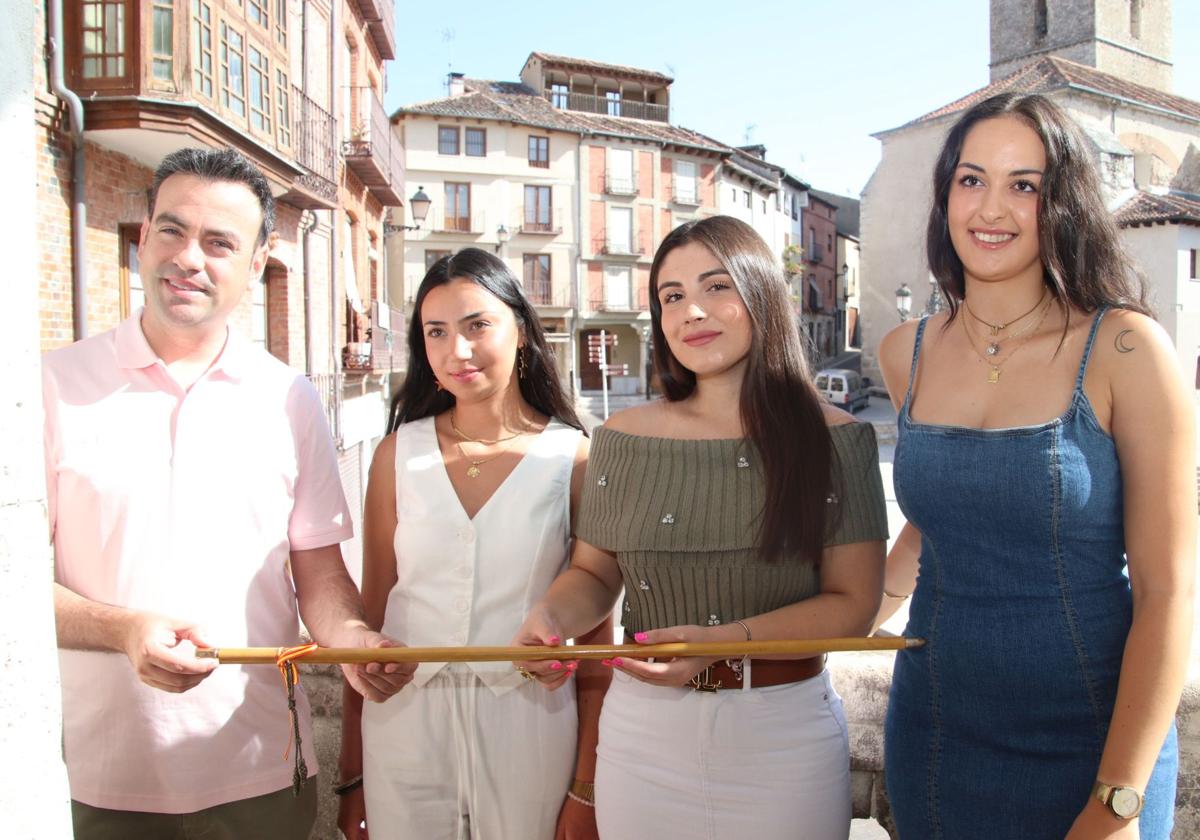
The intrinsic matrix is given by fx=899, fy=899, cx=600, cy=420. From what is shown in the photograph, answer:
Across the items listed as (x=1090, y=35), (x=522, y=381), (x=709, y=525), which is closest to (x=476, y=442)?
(x=522, y=381)

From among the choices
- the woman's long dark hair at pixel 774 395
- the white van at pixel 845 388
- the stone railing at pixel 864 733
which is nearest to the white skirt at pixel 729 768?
the woman's long dark hair at pixel 774 395

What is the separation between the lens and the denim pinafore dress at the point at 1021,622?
1607 millimetres

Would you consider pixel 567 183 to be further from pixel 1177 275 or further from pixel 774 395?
pixel 774 395

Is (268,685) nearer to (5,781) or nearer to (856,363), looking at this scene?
(5,781)

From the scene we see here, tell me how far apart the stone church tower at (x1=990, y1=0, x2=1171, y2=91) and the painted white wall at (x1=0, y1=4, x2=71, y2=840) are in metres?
40.1

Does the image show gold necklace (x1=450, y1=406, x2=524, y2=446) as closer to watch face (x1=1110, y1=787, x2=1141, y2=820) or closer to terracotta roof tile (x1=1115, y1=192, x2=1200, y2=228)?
watch face (x1=1110, y1=787, x2=1141, y2=820)

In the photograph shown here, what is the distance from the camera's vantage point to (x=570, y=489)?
2.28 metres

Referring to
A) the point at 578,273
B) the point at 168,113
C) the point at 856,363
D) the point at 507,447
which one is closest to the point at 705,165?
the point at 578,273

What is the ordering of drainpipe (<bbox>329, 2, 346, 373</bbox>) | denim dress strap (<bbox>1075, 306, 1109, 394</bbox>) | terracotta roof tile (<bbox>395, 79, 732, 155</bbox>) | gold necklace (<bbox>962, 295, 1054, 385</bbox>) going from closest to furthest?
denim dress strap (<bbox>1075, 306, 1109, 394</bbox>)
gold necklace (<bbox>962, 295, 1054, 385</bbox>)
drainpipe (<bbox>329, 2, 346, 373</bbox>)
terracotta roof tile (<bbox>395, 79, 732, 155</bbox>)

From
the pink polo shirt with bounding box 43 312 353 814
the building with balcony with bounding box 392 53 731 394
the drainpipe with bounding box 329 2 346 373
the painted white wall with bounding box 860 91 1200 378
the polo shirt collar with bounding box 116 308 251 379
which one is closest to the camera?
the pink polo shirt with bounding box 43 312 353 814

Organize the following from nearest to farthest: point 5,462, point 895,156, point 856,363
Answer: point 5,462 → point 895,156 → point 856,363

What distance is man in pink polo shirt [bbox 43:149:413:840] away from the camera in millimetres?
1861

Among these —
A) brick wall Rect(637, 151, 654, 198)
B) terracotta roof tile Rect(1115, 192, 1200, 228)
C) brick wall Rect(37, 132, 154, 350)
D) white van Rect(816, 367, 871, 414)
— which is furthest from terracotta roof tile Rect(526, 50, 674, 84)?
brick wall Rect(37, 132, 154, 350)

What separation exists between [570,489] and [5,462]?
4.54ft
